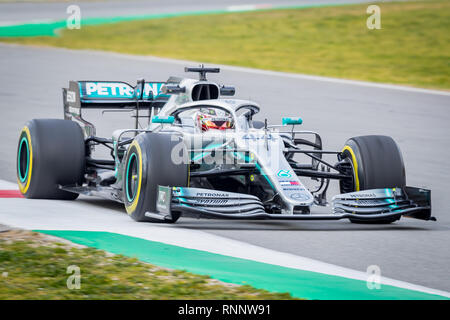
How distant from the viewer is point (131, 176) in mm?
10211

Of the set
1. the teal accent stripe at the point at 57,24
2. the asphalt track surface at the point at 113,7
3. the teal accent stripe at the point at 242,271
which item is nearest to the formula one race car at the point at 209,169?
the teal accent stripe at the point at 242,271

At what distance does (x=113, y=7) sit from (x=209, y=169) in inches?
1362

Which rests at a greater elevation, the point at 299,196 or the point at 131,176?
the point at 131,176

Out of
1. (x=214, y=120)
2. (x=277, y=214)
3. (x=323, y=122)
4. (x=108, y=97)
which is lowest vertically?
(x=277, y=214)

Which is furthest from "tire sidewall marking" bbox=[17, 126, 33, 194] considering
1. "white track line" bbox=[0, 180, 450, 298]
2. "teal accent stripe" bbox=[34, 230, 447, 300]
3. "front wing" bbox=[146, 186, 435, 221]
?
"teal accent stripe" bbox=[34, 230, 447, 300]

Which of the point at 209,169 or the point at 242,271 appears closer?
the point at 242,271

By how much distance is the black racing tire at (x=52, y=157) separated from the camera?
36.7ft

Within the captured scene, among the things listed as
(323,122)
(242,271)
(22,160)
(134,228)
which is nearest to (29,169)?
(22,160)

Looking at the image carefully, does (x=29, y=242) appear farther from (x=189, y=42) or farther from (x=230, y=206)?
(x=189, y=42)

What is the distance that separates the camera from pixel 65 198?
37.9 feet

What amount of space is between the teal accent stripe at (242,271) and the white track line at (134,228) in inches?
6.3

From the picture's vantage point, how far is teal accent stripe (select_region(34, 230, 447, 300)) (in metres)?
6.98

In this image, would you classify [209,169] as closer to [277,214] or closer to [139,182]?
[139,182]

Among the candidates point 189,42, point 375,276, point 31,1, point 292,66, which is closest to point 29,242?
point 375,276
